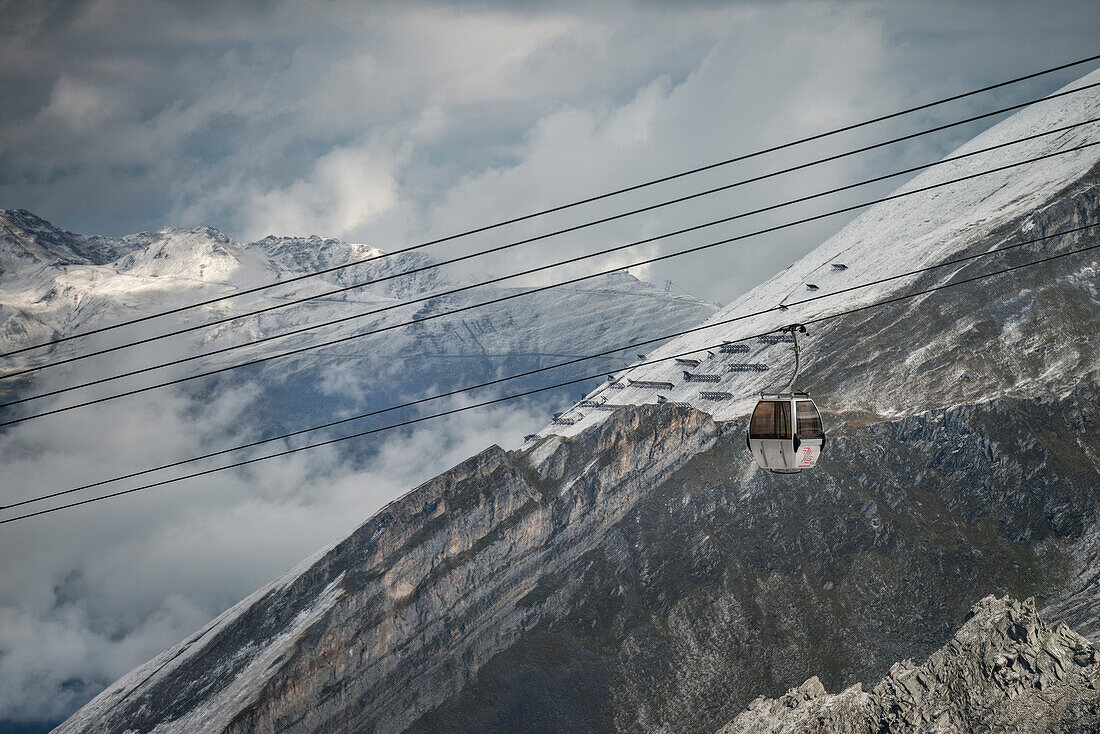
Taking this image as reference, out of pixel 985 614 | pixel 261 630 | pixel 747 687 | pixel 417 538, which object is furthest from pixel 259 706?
pixel 985 614

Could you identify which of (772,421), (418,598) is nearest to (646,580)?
(418,598)

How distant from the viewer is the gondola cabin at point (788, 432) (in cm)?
3456

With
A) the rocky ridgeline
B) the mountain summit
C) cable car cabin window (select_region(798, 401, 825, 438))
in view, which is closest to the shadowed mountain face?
the mountain summit

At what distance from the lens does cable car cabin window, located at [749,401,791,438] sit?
34.6 metres

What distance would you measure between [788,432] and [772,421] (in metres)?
0.81

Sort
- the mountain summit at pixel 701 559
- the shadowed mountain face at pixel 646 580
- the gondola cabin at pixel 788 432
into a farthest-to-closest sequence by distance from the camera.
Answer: the mountain summit at pixel 701 559
the shadowed mountain face at pixel 646 580
the gondola cabin at pixel 788 432

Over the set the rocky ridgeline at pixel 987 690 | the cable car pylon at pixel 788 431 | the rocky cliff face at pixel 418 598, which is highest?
the rocky cliff face at pixel 418 598

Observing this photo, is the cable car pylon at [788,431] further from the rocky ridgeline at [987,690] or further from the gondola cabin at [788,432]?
the rocky ridgeline at [987,690]

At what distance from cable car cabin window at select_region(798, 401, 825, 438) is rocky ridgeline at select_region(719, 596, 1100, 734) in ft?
187

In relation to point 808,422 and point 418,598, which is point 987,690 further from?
point 418,598

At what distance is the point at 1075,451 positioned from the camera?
131125mm

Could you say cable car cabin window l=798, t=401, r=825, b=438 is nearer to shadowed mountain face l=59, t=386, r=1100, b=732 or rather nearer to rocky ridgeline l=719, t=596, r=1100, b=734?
rocky ridgeline l=719, t=596, r=1100, b=734

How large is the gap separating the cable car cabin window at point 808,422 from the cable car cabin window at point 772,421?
54 cm

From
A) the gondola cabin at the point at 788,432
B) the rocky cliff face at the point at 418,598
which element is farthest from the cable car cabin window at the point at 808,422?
the rocky cliff face at the point at 418,598
